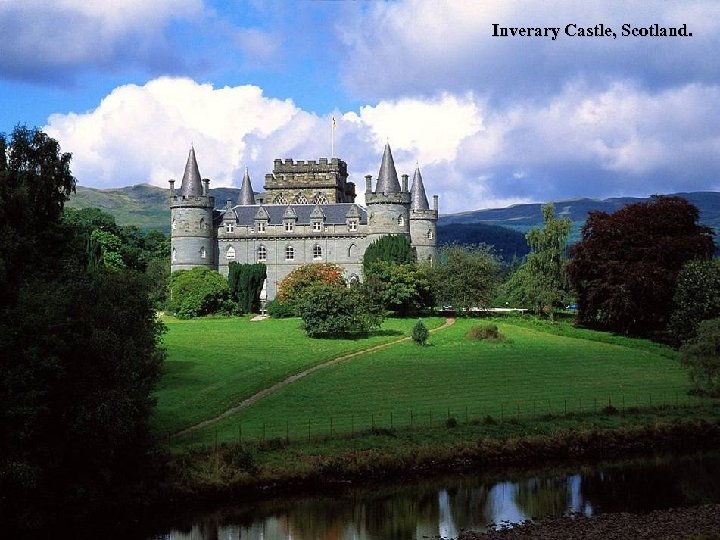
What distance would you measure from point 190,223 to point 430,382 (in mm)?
41172

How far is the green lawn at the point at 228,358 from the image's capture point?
3328cm

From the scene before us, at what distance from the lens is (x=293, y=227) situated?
7669 centimetres

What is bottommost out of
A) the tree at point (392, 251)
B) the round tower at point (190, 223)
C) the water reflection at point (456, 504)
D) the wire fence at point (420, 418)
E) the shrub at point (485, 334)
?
the water reflection at point (456, 504)

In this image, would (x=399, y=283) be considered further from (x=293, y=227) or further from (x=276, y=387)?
(x=276, y=387)

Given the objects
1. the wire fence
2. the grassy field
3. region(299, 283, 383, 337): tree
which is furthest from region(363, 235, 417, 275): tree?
the wire fence

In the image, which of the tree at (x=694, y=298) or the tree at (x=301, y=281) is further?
the tree at (x=301, y=281)

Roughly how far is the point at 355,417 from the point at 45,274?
36.5 ft

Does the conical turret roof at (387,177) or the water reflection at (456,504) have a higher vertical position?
the conical turret roof at (387,177)

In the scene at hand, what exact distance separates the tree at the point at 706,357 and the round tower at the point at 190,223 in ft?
153

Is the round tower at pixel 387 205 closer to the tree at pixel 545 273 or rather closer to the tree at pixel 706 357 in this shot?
the tree at pixel 545 273

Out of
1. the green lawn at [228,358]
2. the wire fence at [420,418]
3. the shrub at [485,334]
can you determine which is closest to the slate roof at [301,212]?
the green lawn at [228,358]

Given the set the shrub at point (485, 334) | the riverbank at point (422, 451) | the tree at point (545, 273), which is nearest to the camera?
the riverbank at point (422, 451)

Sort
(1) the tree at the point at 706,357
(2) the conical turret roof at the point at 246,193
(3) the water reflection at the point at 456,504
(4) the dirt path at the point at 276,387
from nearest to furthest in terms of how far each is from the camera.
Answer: (3) the water reflection at the point at 456,504, (4) the dirt path at the point at 276,387, (1) the tree at the point at 706,357, (2) the conical turret roof at the point at 246,193

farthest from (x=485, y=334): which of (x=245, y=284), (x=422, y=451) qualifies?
(x=422, y=451)
